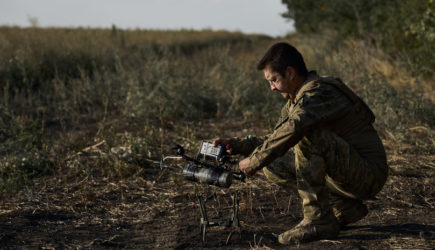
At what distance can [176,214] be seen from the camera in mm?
3762

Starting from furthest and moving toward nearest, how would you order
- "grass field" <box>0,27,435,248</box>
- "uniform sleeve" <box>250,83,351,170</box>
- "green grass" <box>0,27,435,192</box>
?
"green grass" <box>0,27,435,192</box>, "grass field" <box>0,27,435,248</box>, "uniform sleeve" <box>250,83,351,170</box>

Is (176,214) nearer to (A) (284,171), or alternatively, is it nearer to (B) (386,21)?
(A) (284,171)

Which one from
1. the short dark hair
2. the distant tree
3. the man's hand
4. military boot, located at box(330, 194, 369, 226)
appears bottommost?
military boot, located at box(330, 194, 369, 226)

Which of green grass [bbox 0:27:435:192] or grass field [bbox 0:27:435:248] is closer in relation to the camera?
grass field [bbox 0:27:435:248]

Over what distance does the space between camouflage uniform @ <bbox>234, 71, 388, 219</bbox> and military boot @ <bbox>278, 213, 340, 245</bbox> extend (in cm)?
6

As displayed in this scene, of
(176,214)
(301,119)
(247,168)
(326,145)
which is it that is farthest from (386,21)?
(247,168)

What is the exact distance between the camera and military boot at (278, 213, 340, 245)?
296 cm

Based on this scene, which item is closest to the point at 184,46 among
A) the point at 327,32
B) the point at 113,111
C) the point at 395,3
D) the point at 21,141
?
the point at 327,32

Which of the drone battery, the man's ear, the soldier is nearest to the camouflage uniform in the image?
the soldier

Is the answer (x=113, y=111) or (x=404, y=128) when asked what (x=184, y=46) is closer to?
(x=113, y=111)

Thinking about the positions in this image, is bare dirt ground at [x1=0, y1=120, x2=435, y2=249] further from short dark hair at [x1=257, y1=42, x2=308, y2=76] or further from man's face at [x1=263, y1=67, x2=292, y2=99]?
short dark hair at [x1=257, y1=42, x2=308, y2=76]

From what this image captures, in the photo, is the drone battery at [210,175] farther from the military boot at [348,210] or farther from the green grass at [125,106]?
the green grass at [125,106]

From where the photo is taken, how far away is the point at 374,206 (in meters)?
3.76

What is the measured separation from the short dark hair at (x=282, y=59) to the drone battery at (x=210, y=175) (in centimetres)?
80
